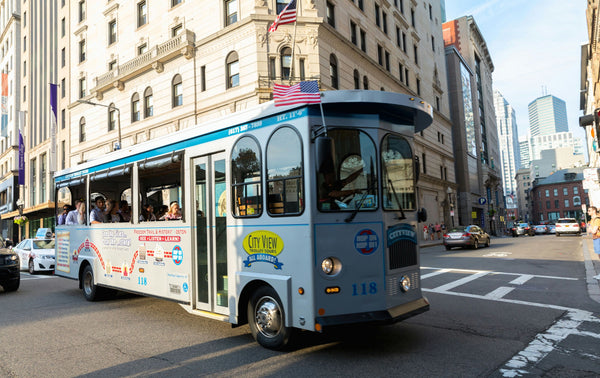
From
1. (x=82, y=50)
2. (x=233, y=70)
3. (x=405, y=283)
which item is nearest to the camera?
(x=405, y=283)

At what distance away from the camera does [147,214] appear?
8.40 meters

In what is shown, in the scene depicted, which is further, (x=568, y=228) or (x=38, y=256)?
(x=568, y=228)

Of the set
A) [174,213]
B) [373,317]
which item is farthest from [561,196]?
[373,317]

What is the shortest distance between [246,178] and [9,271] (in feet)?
30.1

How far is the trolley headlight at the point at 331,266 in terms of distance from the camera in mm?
5137

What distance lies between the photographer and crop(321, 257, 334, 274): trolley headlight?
16.8 feet

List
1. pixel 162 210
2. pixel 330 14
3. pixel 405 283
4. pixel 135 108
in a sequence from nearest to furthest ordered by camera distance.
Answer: pixel 405 283 → pixel 162 210 → pixel 330 14 → pixel 135 108

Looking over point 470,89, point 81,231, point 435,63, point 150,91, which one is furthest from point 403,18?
point 81,231

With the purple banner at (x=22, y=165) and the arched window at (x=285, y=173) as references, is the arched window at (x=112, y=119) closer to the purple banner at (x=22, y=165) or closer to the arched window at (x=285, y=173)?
the purple banner at (x=22, y=165)

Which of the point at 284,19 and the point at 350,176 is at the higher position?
the point at 284,19

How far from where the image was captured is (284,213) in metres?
5.44

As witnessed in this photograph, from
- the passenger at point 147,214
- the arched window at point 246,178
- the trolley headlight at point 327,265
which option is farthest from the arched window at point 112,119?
the trolley headlight at point 327,265

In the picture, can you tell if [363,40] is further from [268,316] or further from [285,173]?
[268,316]

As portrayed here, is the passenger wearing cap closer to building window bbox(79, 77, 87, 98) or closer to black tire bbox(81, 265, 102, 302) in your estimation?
black tire bbox(81, 265, 102, 302)
